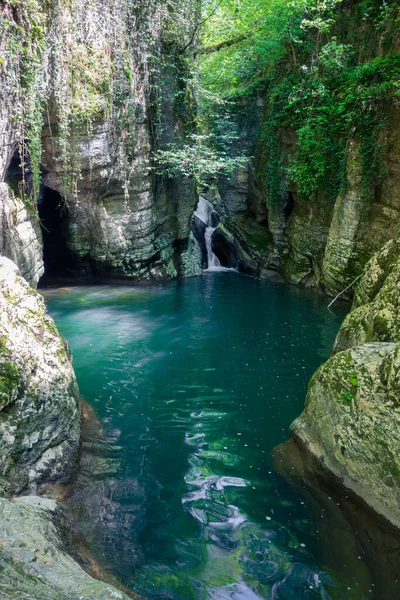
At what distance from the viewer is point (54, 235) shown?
14.7m

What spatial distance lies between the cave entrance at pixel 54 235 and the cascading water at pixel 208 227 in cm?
636

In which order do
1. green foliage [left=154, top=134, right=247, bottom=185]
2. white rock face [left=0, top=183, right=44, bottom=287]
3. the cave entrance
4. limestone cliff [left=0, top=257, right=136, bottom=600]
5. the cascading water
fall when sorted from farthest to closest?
the cascading water → the cave entrance → green foliage [left=154, top=134, right=247, bottom=185] → white rock face [left=0, top=183, right=44, bottom=287] → limestone cliff [left=0, top=257, right=136, bottom=600]

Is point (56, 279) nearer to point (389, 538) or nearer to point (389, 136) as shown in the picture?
point (389, 136)

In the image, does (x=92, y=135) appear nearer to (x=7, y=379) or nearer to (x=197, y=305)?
(x=197, y=305)

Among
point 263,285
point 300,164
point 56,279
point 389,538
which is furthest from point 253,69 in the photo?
point 389,538

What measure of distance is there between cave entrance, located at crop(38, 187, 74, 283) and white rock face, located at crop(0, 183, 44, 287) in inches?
127

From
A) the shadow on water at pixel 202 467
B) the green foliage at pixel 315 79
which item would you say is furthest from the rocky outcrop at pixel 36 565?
the green foliage at pixel 315 79

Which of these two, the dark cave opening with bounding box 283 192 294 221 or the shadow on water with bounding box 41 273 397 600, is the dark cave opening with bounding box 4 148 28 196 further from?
the dark cave opening with bounding box 283 192 294 221

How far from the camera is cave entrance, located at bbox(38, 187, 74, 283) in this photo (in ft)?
45.8

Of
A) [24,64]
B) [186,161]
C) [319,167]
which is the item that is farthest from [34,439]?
[186,161]

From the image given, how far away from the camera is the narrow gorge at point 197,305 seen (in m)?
3.59

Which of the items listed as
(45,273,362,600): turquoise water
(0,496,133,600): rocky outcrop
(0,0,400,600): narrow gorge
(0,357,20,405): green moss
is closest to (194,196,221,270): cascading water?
(0,0,400,600): narrow gorge

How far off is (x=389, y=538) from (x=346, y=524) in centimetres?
37

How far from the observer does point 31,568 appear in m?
2.28
